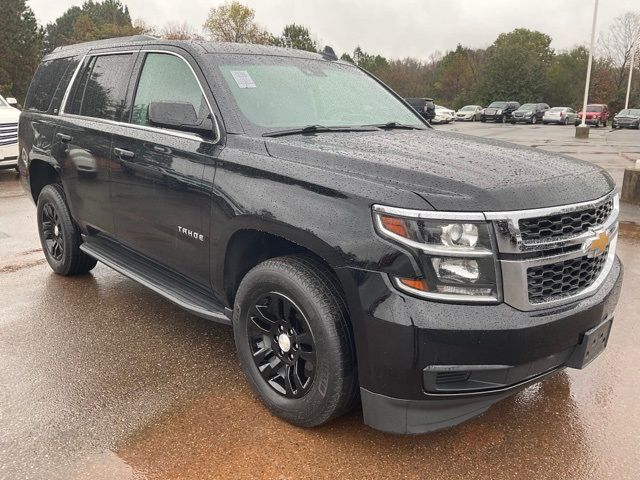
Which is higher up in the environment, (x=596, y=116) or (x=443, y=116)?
(x=443, y=116)

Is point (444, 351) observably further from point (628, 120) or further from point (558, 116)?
point (558, 116)

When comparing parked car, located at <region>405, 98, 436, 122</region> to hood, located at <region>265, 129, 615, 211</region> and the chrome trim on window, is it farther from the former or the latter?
the chrome trim on window

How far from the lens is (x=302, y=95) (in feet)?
11.8

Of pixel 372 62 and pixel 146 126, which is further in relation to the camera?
pixel 372 62

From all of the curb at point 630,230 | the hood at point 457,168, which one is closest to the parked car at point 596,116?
the curb at point 630,230

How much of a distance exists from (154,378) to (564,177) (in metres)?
2.49

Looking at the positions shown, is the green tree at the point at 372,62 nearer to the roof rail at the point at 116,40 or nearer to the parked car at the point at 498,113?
the parked car at the point at 498,113

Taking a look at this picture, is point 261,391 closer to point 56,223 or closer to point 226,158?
point 226,158

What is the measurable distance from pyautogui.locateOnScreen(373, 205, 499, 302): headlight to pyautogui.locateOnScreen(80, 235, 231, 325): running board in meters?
1.33

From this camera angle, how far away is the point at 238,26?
56.9 meters

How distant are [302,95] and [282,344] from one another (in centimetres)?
161

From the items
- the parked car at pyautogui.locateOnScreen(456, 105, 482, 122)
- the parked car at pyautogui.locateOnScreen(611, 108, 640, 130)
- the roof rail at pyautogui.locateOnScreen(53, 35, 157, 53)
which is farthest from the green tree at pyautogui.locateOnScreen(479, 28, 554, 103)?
the roof rail at pyautogui.locateOnScreen(53, 35, 157, 53)

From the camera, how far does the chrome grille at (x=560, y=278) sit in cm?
235

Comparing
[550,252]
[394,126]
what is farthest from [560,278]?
[394,126]
